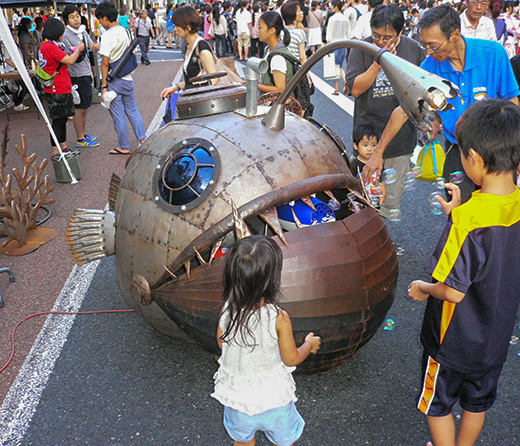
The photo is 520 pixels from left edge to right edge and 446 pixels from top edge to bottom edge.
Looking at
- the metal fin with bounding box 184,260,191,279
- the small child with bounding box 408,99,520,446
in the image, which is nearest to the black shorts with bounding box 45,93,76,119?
the metal fin with bounding box 184,260,191,279

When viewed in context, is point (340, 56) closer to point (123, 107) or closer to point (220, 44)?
point (123, 107)

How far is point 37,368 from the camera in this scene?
3.72 m

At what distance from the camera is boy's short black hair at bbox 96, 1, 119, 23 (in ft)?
26.3

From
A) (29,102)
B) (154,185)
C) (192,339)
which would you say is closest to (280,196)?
(154,185)

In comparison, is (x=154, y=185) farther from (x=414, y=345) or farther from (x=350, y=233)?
(x=414, y=345)

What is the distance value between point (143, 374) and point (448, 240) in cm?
225

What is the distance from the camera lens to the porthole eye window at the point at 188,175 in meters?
3.05

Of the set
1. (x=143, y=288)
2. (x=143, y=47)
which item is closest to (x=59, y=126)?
(x=143, y=288)

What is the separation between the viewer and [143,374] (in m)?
3.57

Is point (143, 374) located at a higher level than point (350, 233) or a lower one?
lower

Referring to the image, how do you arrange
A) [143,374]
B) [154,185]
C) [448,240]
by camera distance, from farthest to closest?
[143,374], [154,185], [448,240]

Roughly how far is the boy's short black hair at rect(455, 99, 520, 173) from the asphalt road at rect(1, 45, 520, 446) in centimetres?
167

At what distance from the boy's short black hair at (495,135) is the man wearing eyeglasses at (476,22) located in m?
5.65

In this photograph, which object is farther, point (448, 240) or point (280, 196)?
point (280, 196)
